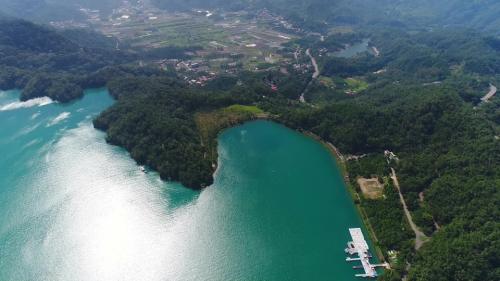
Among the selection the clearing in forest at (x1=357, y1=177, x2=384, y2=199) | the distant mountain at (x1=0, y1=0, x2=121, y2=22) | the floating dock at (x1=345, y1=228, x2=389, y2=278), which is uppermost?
the distant mountain at (x1=0, y1=0, x2=121, y2=22)

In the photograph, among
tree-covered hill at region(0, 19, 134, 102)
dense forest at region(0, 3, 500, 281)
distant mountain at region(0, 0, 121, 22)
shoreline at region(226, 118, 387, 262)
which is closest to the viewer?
dense forest at region(0, 3, 500, 281)

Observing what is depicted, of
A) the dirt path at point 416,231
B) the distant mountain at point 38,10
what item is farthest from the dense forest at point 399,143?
the distant mountain at point 38,10

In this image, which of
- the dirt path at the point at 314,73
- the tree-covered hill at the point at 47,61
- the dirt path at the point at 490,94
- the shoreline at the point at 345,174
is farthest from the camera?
the dirt path at the point at 314,73

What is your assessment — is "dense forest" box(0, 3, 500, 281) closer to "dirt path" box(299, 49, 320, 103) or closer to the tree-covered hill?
the tree-covered hill

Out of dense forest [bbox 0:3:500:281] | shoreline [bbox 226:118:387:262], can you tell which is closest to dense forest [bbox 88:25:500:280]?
dense forest [bbox 0:3:500:281]

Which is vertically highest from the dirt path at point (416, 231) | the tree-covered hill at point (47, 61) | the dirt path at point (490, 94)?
the tree-covered hill at point (47, 61)

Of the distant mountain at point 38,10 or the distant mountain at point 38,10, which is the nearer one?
the distant mountain at point 38,10

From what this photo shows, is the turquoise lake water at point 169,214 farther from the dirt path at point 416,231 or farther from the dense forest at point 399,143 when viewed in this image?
the dirt path at point 416,231

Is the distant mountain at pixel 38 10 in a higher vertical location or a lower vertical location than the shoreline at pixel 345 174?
higher
